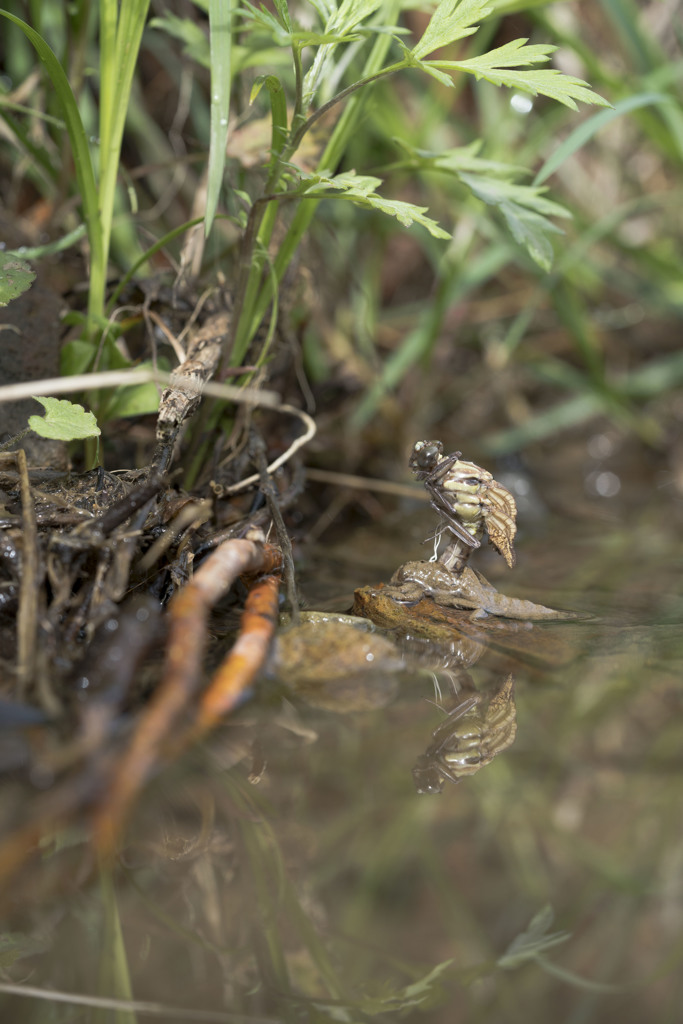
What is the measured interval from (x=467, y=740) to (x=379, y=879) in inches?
15.6

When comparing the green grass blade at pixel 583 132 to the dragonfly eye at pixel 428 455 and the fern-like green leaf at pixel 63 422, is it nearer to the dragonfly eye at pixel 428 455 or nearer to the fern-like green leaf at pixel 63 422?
the dragonfly eye at pixel 428 455

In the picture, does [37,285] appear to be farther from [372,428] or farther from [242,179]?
[372,428]

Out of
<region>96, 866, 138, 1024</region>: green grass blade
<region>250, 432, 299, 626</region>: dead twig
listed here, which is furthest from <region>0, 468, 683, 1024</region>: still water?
<region>250, 432, 299, 626</region>: dead twig

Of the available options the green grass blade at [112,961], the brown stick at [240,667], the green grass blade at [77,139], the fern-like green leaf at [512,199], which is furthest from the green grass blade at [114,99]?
the green grass blade at [112,961]

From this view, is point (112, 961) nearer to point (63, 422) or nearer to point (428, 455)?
point (63, 422)

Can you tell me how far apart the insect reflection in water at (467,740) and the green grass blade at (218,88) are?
1.22m

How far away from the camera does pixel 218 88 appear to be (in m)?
1.89

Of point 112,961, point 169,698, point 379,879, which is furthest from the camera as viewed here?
point 169,698

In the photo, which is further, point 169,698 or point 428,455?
point 428,455

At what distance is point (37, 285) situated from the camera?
233 cm

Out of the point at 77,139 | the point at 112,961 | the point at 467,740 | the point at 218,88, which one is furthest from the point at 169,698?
the point at 77,139

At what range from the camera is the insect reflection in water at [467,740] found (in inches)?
54.4

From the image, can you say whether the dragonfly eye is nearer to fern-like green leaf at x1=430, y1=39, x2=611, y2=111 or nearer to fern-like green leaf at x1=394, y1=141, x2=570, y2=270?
fern-like green leaf at x1=394, y1=141, x2=570, y2=270

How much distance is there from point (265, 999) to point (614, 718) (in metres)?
0.84
